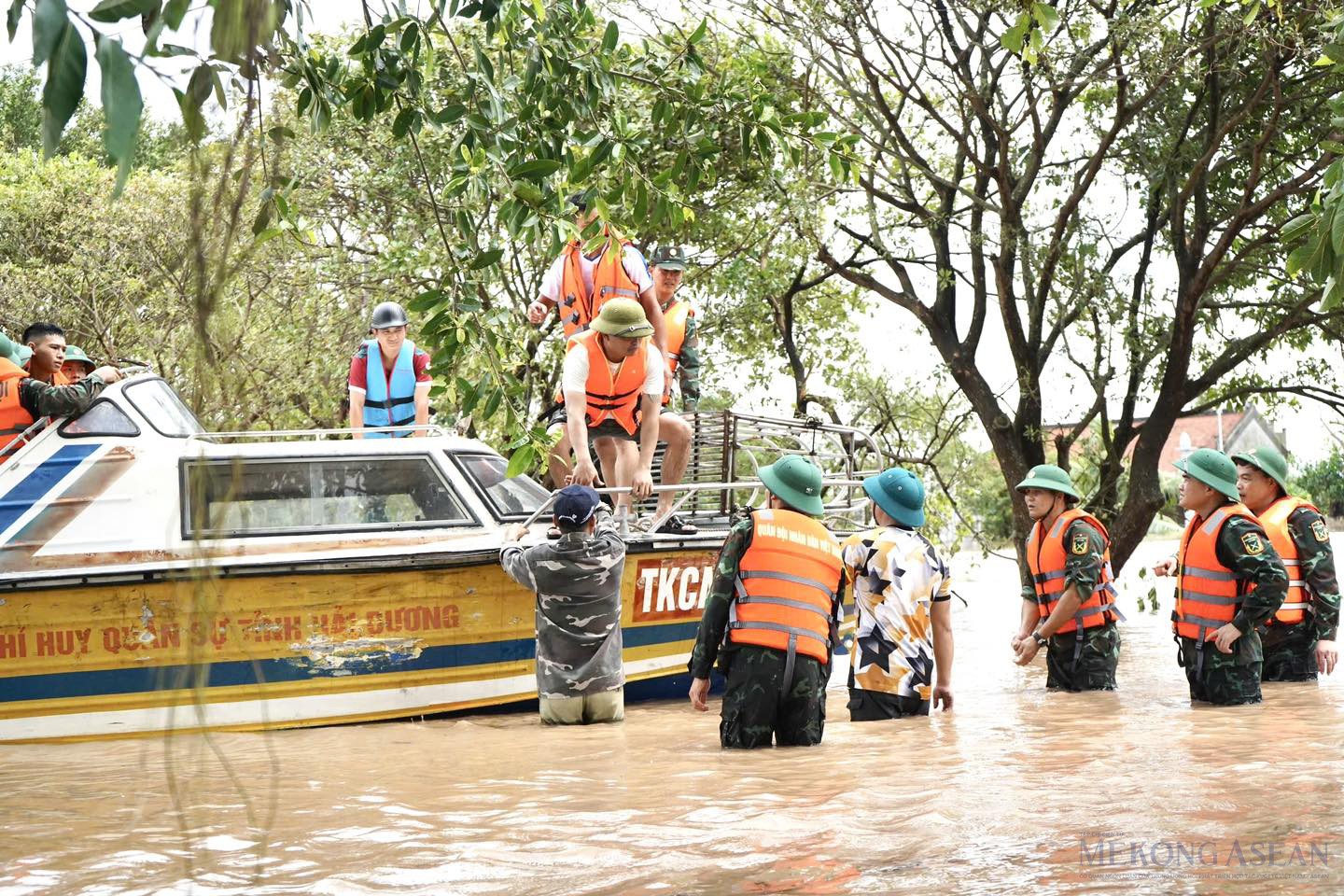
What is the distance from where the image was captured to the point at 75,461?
893cm

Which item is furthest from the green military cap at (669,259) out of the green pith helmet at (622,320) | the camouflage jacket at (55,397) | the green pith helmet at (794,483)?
the camouflage jacket at (55,397)

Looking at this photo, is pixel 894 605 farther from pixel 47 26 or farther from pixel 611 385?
pixel 47 26

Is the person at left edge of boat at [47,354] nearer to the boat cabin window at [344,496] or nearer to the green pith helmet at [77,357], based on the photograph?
the green pith helmet at [77,357]

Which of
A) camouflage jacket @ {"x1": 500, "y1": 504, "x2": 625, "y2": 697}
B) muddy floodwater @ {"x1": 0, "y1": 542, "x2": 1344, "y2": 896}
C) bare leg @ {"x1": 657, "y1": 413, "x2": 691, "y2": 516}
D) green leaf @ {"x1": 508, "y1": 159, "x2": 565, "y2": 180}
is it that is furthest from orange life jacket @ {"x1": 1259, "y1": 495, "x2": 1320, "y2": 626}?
green leaf @ {"x1": 508, "y1": 159, "x2": 565, "y2": 180}

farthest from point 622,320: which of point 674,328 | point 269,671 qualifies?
point 269,671

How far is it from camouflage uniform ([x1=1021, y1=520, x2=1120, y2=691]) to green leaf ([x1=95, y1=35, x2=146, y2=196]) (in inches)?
293

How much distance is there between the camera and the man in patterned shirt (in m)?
7.69

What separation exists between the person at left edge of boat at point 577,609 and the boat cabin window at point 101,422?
2.46 metres

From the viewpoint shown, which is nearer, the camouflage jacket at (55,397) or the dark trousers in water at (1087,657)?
the camouflage jacket at (55,397)

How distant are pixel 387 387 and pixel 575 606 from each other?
8.15 ft

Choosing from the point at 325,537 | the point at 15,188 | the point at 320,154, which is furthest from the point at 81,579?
the point at 15,188

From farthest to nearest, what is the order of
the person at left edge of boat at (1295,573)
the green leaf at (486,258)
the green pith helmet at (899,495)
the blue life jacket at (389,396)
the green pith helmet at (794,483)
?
the blue life jacket at (389,396) < the person at left edge of boat at (1295,573) < the green pith helmet at (899,495) < the green pith helmet at (794,483) < the green leaf at (486,258)

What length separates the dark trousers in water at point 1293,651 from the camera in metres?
9.87

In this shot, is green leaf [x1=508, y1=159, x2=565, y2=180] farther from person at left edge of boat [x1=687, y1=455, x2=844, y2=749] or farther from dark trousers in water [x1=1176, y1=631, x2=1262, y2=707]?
dark trousers in water [x1=1176, y1=631, x2=1262, y2=707]
